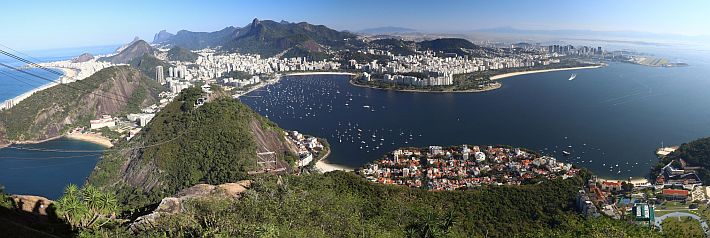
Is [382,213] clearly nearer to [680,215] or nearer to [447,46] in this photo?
[680,215]

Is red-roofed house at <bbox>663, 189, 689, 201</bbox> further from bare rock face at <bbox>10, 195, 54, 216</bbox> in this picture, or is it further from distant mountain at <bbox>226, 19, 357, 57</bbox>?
distant mountain at <bbox>226, 19, 357, 57</bbox>

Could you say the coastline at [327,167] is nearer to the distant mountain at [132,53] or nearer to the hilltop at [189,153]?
the hilltop at [189,153]

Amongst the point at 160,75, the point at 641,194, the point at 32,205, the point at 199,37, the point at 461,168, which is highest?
the point at 199,37

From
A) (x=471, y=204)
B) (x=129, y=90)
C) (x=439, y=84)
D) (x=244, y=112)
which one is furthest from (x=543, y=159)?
(x=129, y=90)

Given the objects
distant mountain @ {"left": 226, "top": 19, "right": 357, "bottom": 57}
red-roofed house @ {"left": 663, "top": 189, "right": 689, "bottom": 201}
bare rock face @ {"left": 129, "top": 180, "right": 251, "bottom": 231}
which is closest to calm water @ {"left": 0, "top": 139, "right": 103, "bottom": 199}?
bare rock face @ {"left": 129, "top": 180, "right": 251, "bottom": 231}

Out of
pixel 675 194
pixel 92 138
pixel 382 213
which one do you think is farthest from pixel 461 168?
pixel 92 138

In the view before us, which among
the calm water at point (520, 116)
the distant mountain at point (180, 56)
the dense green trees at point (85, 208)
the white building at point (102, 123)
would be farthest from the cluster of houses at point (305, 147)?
the distant mountain at point (180, 56)

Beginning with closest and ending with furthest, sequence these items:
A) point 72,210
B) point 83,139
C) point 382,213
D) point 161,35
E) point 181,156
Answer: point 72,210, point 382,213, point 181,156, point 83,139, point 161,35
